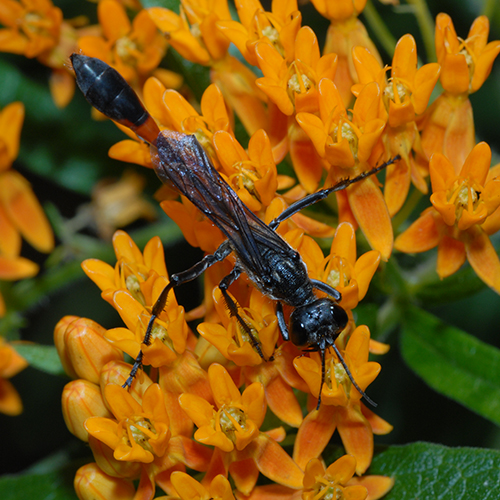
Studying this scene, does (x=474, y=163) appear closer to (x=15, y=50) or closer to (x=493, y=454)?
(x=493, y=454)

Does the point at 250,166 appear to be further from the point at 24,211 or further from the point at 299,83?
the point at 24,211

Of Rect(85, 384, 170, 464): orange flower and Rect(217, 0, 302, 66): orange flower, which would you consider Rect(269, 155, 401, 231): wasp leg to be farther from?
Rect(85, 384, 170, 464): orange flower

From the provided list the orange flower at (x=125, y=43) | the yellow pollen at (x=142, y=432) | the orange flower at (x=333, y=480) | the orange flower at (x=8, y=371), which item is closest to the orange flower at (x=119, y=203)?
the orange flower at (x=125, y=43)

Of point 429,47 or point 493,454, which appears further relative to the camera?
point 429,47

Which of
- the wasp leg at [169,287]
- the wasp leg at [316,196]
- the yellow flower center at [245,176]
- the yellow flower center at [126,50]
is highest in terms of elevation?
the yellow flower center at [126,50]

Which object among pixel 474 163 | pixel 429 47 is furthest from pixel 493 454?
pixel 429 47

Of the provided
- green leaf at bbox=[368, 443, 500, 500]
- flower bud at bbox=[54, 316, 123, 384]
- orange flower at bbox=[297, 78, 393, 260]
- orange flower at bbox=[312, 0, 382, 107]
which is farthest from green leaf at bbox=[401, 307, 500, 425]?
flower bud at bbox=[54, 316, 123, 384]

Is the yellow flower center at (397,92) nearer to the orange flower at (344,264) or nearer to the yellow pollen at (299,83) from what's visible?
the yellow pollen at (299,83)
